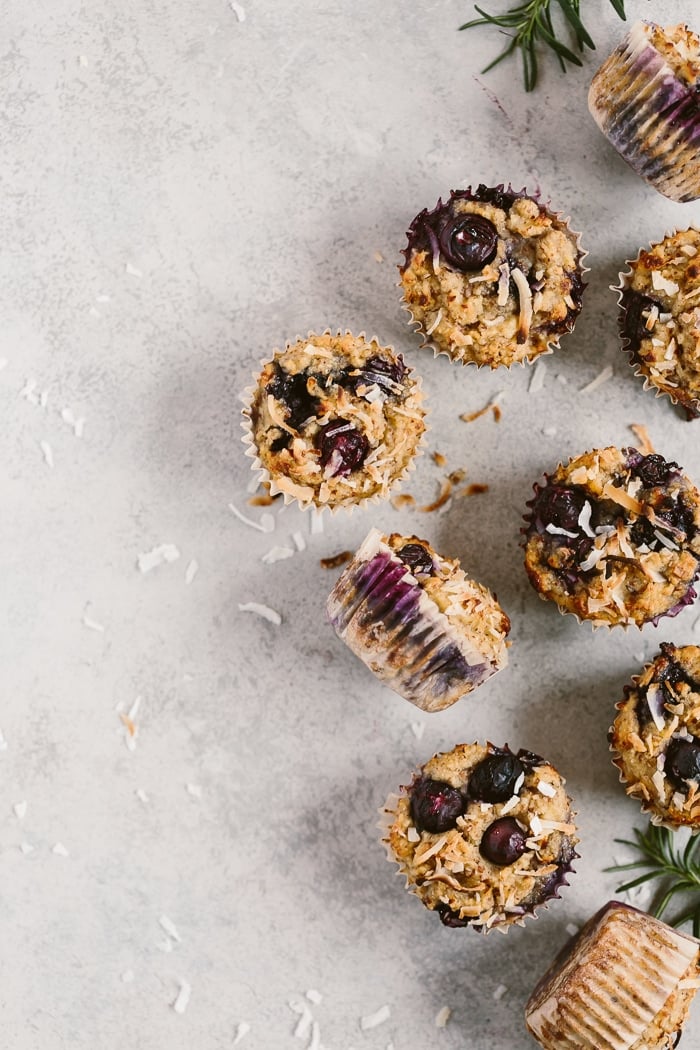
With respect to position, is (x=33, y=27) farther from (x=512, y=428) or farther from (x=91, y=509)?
(x=512, y=428)

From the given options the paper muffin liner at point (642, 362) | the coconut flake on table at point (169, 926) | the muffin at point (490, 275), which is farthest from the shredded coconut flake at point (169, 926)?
the paper muffin liner at point (642, 362)

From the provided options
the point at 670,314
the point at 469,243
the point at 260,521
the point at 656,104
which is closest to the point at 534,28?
the point at 656,104

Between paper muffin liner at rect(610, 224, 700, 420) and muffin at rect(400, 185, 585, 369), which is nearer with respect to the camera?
muffin at rect(400, 185, 585, 369)

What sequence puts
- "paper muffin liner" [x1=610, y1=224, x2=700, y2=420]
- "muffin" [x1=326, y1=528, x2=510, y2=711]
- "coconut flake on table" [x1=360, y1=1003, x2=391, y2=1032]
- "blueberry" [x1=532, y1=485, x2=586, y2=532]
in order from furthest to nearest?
"coconut flake on table" [x1=360, y1=1003, x2=391, y2=1032] → "paper muffin liner" [x1=610, y1=224, x2=700, y2=420] → "blueberry" [x1=532, y1=485, x2=586, y2=532] → "muffin" [x1=326, y1=528, x2=510, y2=711]

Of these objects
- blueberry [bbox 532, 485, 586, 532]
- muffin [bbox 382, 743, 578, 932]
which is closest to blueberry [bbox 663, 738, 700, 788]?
muffin [bbox 382, 743, 578, 932]

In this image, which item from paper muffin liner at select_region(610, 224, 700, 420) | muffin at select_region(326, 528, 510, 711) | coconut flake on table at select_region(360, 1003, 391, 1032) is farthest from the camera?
coconut flake on table at select_region(360, 1003, 391, 1032)

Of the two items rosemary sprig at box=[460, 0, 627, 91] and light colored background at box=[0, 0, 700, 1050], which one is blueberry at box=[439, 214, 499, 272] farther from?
rosemary sprig at box=[460, 0, 627, 91]

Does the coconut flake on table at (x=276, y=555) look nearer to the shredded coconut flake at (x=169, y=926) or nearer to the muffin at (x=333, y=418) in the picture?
the muffin at (x=333, y=418)
